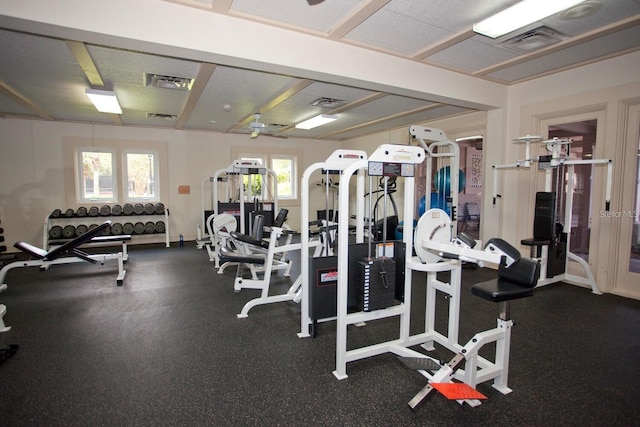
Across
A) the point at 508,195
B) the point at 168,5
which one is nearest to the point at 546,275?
the point at 508,195

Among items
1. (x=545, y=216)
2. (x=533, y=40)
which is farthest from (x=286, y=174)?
(x=533, y=40)

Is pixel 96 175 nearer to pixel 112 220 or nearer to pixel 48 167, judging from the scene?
pixel 48 167

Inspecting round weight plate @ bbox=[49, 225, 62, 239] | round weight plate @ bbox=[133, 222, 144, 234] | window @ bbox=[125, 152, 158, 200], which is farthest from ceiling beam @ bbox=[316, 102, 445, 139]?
round weight plate @ bbox=[49, 225, 62, 239]

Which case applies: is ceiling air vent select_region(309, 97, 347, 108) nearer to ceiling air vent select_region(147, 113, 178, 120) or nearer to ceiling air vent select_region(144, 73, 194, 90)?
ceiling air vent select_region(144, 73, 194, 90)

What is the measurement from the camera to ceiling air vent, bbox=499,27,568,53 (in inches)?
111

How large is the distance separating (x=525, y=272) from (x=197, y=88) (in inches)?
154

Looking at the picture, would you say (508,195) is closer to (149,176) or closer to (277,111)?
(277,111)

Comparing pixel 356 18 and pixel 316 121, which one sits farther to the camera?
pixel 316 121

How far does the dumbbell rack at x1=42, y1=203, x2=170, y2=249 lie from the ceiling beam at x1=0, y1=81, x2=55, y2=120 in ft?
5.56

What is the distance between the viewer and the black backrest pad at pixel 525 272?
181 cm

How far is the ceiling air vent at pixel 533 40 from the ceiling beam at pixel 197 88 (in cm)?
283

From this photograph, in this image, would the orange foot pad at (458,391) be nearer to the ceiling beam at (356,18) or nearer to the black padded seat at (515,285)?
the black padded seat at (515,285)

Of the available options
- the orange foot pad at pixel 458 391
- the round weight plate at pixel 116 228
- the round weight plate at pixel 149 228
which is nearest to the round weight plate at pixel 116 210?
the round weight plate at pixel 116 228

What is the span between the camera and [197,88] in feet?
13.2
